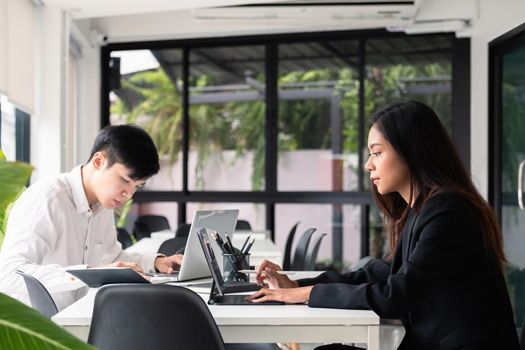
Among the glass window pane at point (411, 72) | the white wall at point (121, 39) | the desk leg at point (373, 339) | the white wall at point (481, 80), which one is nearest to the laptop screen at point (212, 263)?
the desk leg at point (373, 339)

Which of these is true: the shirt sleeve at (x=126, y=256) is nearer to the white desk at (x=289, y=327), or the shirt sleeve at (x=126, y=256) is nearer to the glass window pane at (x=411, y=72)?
the white desk at (x=289, y=327)

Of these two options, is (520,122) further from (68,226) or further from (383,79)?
(68,226)

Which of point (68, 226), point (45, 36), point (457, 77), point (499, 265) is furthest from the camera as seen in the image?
point (457, 77)

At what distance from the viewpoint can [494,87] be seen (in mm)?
7648

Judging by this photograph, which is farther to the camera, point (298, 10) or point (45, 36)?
point (298, 10)

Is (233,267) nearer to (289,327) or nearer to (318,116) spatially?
(289,327)

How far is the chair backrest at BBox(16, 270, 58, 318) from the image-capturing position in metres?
2.52

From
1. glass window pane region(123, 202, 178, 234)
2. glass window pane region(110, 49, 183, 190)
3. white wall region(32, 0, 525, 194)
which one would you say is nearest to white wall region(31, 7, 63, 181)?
white wall region(32, 0, 525, 194)

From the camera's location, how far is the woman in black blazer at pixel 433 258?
224 centimetres

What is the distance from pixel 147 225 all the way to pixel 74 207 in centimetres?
459

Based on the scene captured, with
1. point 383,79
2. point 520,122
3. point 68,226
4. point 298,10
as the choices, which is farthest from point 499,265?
point 383,79

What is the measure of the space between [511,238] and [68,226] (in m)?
4.80

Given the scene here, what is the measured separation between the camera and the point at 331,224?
8594 mm

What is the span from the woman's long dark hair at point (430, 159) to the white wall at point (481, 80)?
541cm
